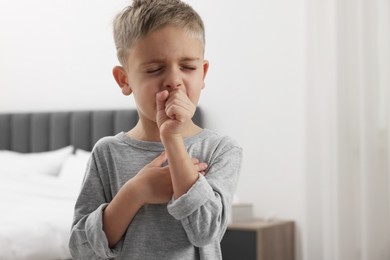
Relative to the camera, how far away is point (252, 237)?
3209mm

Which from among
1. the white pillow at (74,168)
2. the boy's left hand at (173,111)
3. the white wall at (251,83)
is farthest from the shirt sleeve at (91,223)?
the white pillow at (74,168)

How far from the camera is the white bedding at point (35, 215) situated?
8.09ft

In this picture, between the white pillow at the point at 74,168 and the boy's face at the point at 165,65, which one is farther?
the white pillow at the point at 74,168

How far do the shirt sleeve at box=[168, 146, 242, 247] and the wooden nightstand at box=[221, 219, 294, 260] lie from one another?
6.81 feet

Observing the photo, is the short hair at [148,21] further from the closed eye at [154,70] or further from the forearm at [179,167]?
the forearm at [179,167]

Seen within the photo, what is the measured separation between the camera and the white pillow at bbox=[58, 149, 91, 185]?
3.82 m

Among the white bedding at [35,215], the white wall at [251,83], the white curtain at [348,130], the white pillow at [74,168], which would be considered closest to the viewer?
the white bedding at [35,215]

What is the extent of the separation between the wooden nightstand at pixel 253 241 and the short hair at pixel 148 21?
7.02 feet

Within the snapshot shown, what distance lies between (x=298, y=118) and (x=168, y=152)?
8.32ft

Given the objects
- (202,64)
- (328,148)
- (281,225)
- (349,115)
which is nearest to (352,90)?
(349,115)

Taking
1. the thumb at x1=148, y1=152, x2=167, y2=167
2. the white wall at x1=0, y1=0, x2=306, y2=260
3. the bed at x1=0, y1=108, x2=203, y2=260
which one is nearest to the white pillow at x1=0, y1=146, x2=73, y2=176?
the bed at x1=0, y1=108, x2=203, y2=260

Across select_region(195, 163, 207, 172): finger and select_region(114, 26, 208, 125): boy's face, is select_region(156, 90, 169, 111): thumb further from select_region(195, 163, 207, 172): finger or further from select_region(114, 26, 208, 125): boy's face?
select_region(195, 163, 207, 172): finger

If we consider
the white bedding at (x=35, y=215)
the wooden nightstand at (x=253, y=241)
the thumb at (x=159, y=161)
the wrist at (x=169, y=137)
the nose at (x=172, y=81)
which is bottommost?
the wooden nightstand at (x=253, y=241)

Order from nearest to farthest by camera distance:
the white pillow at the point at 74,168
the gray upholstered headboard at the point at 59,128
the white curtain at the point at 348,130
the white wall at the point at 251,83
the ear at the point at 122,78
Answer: the ear at the point at 122,78 < the white curtain at the point at 348,130 < the white wall at the point at 251,83 < the white pillow at the point at 74,168 < the gray upholstered headboard at the point at 59,128
